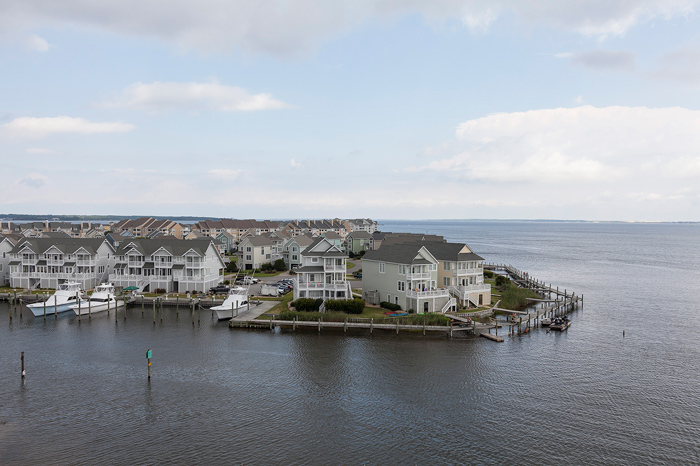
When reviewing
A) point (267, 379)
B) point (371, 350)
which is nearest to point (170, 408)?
point (267, 379)

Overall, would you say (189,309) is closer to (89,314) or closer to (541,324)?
(89,314)

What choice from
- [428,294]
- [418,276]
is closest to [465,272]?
[428,294]

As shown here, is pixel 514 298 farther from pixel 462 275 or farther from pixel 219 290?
pixel 219 290

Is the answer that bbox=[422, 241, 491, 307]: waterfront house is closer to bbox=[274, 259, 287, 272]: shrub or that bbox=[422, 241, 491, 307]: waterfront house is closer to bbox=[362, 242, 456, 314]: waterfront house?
bbox=[362, 242, 456, 314]: waterfront house

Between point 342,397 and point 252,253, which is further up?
point 252,253

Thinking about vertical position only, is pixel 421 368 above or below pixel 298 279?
below

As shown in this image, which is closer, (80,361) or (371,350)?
(80,361)
